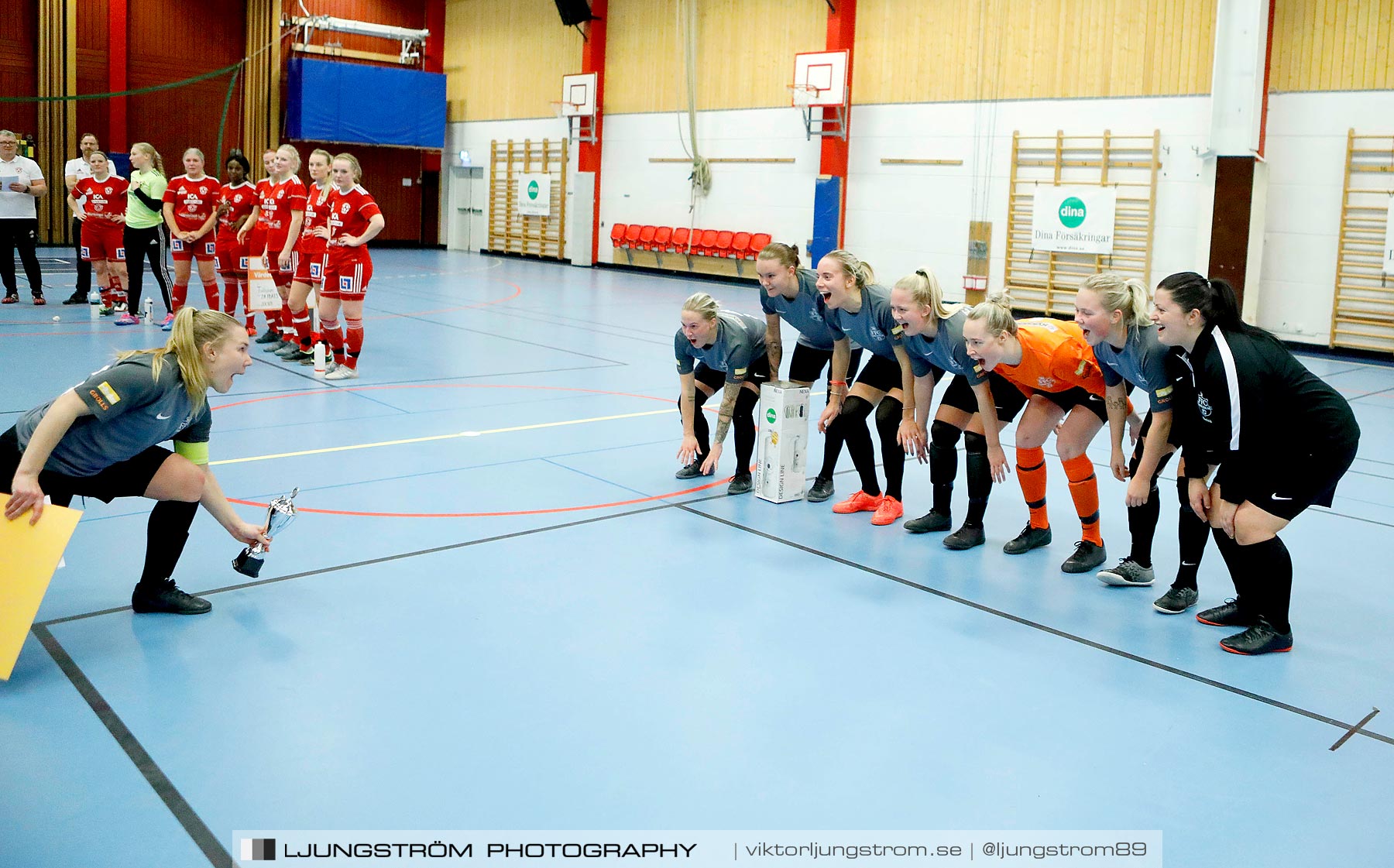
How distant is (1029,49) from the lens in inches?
634

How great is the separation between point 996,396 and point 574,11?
Answer: 1952 centimetres

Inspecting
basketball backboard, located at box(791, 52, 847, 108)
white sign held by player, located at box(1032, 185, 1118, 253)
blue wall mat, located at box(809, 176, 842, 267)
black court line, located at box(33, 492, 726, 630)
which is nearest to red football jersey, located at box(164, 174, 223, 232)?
black court line, located at box(33, 492, 726, 630)

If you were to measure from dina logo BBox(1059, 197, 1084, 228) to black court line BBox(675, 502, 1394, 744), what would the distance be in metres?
11.7

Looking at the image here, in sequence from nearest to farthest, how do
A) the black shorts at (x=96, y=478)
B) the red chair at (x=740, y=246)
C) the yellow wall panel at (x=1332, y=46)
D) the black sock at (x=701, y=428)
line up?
1. the black shorts at (x=96, y=478)
2. the black sock at (x=701, y=428)
3. the yellow wall panel at (x=1332, y=46)
4. the red chair at (x=740, y=246)

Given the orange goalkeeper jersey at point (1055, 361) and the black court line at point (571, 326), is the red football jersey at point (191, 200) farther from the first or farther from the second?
the orange goalkeeper jersey at point (1055, 361)

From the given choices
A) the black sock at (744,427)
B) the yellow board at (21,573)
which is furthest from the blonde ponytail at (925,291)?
the yellow board at (21,573)

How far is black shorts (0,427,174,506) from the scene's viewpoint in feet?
11.4

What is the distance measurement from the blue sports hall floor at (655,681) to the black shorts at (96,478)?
47cm

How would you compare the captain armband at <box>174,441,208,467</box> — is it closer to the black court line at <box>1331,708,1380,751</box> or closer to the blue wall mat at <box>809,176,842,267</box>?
the black court line at <box>1331,708,1380,751</box>

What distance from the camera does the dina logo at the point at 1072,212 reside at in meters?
15.5

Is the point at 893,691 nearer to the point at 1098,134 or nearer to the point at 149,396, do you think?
the point at 149,396

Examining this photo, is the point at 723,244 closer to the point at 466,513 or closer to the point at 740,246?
the point at 740,246

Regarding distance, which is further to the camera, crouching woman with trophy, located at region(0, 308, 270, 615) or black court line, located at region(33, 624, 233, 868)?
crouching woman with trophy, located at region(0, 308, 270, 615)

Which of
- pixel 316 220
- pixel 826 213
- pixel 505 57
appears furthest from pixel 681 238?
pixel 316 220
